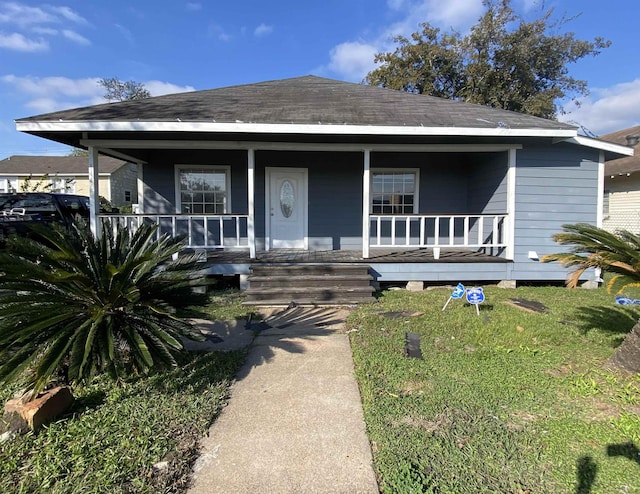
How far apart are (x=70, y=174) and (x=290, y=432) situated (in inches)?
1089

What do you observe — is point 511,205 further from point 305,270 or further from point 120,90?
point 120,90

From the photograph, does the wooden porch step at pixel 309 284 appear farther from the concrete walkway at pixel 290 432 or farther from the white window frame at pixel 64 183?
the white window frame at pixel 64 183

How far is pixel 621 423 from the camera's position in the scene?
2574 millimetres

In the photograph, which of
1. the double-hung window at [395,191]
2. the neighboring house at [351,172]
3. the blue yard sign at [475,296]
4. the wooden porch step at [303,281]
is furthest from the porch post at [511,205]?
the wooden porch step at [303,281]

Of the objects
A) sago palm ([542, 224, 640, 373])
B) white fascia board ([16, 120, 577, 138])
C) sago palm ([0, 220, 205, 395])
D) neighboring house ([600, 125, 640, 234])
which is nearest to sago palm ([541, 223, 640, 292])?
sago palm ([542, 224, 640, 373])

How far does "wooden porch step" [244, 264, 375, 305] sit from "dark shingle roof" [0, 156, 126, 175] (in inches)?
846

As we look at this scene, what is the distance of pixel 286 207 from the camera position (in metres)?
8.90

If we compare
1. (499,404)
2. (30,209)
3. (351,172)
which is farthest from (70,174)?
(499,404)

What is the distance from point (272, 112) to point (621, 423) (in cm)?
644

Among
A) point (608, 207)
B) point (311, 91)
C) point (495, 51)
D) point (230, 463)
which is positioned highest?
point (495, 51)

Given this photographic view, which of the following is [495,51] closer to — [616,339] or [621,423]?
[616,339]

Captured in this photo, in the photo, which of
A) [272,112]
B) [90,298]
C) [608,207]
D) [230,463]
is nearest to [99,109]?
[272,112]

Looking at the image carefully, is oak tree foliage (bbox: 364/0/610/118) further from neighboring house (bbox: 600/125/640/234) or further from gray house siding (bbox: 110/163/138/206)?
gray house siding (bbox: 110/163/138/206)

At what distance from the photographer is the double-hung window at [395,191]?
905 centimetres
